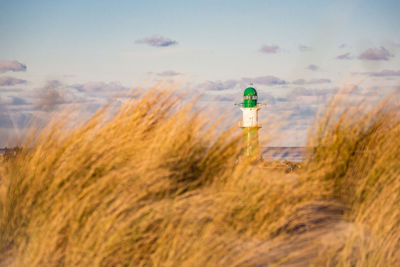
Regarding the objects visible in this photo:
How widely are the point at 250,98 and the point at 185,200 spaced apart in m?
19.1

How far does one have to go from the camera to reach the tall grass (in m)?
2.19

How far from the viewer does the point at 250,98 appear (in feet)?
69.4

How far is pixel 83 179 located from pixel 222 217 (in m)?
0.72

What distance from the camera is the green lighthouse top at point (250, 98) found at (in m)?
21.1

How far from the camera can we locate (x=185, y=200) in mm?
2281

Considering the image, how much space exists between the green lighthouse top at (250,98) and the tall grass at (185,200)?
18.0 meters

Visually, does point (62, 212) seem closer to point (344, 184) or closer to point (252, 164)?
point (252, 164)

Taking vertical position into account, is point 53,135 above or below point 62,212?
above

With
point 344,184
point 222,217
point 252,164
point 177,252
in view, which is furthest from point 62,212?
point 344,184

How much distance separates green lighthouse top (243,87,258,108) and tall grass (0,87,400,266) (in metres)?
18.0

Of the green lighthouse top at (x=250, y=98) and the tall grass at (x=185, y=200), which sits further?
the green lighthouse top at (x=250, y=98)

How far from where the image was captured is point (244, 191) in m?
2.51

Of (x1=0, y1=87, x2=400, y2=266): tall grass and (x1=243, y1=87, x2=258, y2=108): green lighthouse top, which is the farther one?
(x1=243, y1=87, x2=258, y2=108): green lighthouse top

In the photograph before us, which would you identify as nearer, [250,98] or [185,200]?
[185,200]
